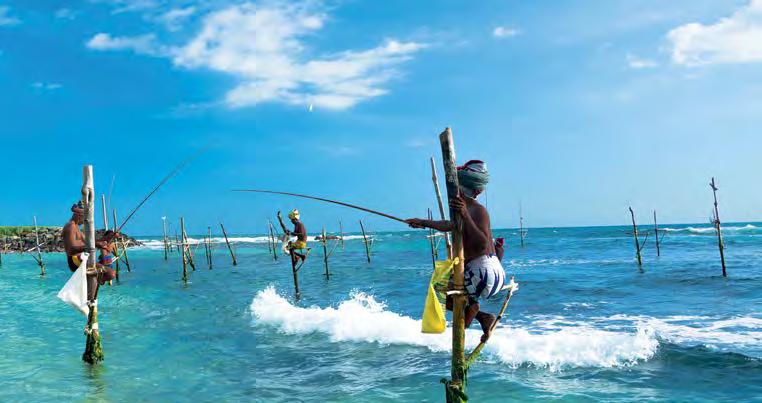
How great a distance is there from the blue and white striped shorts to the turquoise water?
454 cm

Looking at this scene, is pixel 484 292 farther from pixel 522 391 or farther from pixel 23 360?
pixel 23 360

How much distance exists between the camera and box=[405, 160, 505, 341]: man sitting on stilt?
463cm

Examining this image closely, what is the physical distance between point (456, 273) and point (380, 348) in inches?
313

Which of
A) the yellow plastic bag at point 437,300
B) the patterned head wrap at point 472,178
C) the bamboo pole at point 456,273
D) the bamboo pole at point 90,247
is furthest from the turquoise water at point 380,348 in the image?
the patterned head wrap at point 472,178

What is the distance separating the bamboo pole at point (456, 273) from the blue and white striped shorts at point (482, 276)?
0.22 feet

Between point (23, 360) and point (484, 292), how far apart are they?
36.8 ft

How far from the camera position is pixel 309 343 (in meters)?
12.9

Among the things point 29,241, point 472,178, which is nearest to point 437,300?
point 472,178

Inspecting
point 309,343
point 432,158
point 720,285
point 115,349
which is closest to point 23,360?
point 115,349

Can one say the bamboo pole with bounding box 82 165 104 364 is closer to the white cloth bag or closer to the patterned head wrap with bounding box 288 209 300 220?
the white cloth bag

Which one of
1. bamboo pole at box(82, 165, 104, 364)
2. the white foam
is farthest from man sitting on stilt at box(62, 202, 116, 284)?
the white foam

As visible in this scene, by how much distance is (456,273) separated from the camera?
15.4 ft

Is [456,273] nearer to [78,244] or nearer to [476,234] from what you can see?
[476,234]

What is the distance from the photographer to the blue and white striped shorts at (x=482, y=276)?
15.3 ft
